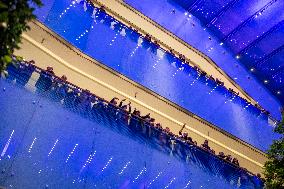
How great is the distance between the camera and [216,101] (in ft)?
42.3

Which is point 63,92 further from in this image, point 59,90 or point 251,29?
point 251,29

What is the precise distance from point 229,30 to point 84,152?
493 inches

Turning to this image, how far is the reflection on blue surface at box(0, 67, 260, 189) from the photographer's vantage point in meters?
5.91

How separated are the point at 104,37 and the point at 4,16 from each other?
26.2ft

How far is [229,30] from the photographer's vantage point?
679 inches

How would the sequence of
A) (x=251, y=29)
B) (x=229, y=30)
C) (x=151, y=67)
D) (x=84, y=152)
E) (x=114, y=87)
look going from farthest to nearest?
(x=229, y=30) → (x=251, y=29) → (x=151, y=67) → (x=114, y=87) → (x=84, y=152)

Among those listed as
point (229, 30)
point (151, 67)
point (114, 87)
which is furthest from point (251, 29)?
point (114, 87)

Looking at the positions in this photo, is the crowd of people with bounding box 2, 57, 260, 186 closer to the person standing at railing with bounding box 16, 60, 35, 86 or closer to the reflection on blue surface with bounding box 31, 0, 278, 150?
the person standing at railing with bounding box 16, 60, 35, 86

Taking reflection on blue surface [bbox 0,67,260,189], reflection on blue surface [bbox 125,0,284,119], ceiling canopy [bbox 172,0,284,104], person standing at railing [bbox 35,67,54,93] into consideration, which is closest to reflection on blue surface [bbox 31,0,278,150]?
person standing at railing [bbox 35,67,54,93]

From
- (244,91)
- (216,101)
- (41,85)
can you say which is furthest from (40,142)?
(244,91)

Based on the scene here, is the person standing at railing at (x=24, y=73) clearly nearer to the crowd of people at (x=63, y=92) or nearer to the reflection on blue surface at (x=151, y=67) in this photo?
the crowd of people at (x=63, y=92)

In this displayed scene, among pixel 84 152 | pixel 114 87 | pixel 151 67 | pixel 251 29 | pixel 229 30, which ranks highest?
pixel 251 29

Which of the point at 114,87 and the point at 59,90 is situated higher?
the point at 114,87

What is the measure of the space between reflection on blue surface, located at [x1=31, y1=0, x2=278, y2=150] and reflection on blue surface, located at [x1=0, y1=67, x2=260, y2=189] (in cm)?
289
